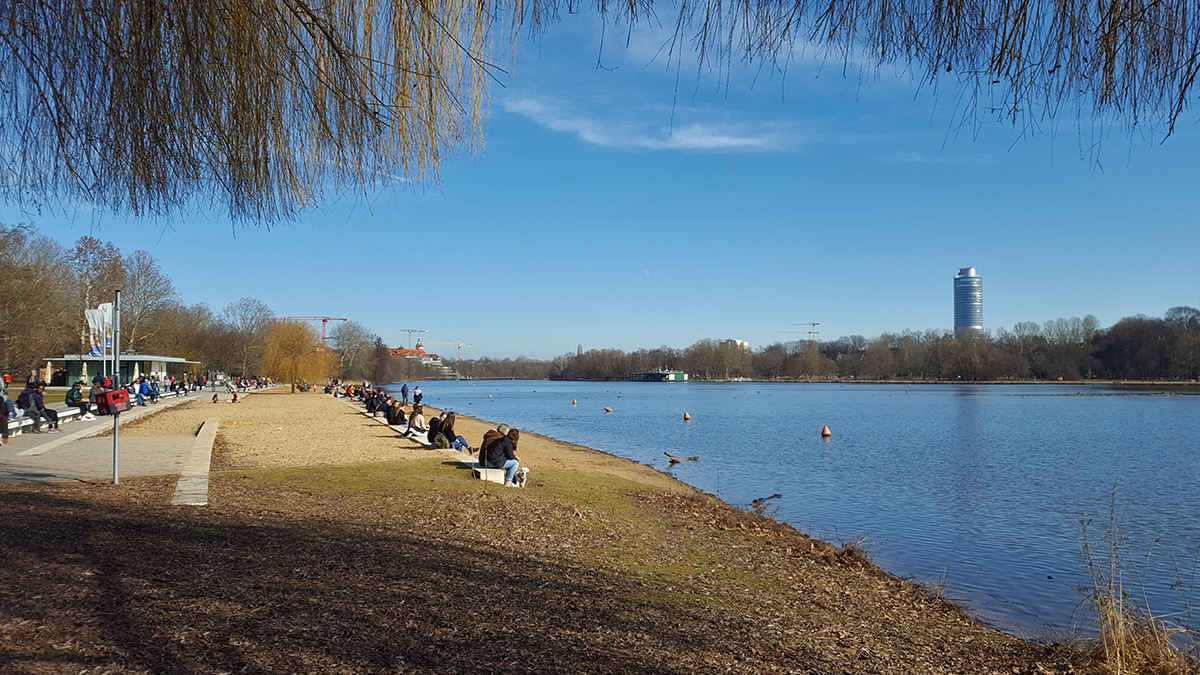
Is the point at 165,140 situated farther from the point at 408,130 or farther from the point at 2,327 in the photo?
the point at 2,327

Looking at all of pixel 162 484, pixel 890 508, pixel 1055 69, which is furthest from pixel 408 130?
pixel 890 508

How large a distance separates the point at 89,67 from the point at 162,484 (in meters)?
9.60

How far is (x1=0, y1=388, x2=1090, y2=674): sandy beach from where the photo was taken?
4.33 meters

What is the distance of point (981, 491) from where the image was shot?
69.2 feet

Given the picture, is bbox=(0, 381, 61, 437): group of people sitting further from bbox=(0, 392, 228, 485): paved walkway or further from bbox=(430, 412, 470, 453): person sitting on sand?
bbox=(430, 412, 470, 453): person sitting on sand

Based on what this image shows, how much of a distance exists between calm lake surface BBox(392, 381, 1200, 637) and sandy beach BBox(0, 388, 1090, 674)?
216 centimetres

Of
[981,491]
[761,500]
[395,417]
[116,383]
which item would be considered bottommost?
[981,491]

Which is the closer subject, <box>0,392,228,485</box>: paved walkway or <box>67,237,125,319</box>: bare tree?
<box>0,392,228,485</box>: paved walkway

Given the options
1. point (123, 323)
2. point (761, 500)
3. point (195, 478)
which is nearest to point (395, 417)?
point (761, 500)

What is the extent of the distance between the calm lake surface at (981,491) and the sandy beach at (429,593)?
2.16m

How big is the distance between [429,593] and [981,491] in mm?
19252

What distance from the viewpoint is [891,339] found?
198 m

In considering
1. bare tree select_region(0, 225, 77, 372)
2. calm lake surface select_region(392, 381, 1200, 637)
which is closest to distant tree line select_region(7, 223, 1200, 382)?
bare tree select_region(0, 225, 77, 372)

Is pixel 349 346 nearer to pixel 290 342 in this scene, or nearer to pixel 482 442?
pixel 290 342
